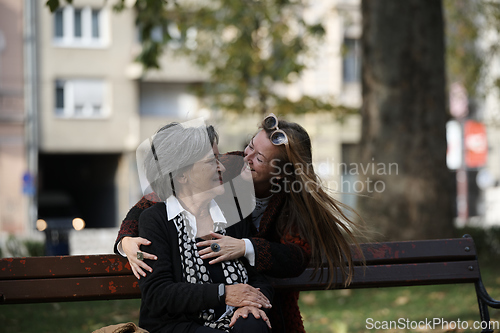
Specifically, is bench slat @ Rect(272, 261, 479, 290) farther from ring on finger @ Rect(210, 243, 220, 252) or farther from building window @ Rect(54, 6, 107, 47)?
building window @ Rect(54, 6, 107, 47)

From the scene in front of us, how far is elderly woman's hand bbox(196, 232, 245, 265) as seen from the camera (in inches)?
105

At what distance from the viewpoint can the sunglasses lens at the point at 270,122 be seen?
3.06 meters

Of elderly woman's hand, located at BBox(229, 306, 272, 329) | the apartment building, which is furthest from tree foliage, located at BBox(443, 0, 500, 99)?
the apartment building

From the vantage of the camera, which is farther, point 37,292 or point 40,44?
point 40,44

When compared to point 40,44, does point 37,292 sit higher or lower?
lower

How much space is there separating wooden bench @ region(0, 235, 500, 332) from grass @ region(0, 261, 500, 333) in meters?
1.99

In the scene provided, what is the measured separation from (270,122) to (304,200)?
1.38 ft

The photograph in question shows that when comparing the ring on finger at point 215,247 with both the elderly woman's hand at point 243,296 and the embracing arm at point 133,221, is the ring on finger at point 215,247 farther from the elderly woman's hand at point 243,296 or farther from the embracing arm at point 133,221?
the embracing arm at point 133,221

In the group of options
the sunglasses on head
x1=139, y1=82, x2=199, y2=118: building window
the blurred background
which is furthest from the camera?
x1=139, y1=82, x2=199, y2=118: building window

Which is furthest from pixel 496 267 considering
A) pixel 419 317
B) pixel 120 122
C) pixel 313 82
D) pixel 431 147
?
pixel 120 122

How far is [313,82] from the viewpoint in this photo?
2470cm

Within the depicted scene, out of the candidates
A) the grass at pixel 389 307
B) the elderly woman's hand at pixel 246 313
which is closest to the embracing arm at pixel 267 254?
the elderly woman's hand at pixel 246 313

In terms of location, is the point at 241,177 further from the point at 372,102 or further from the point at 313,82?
the point at 313,82

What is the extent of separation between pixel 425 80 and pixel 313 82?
1685 cm
